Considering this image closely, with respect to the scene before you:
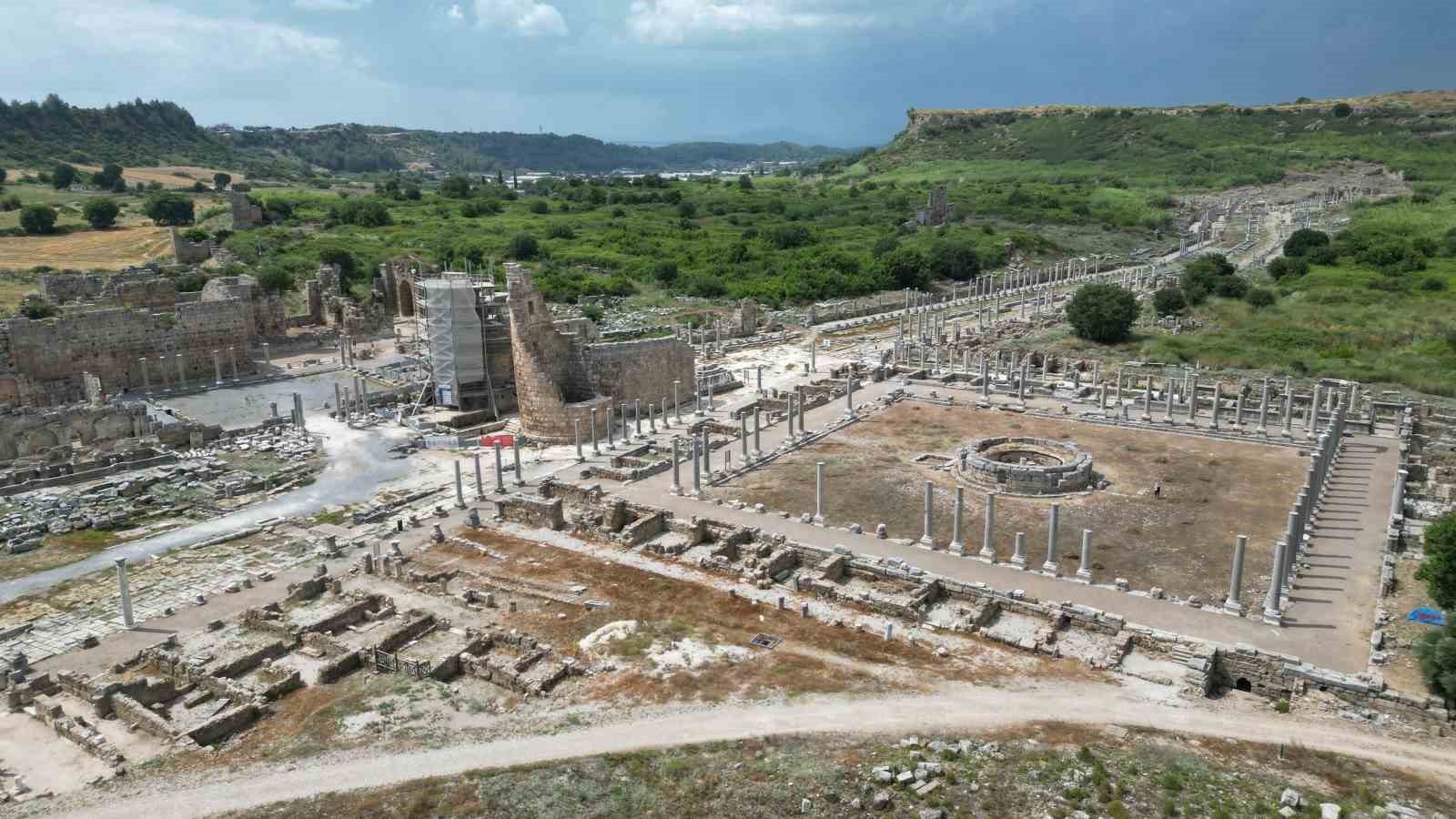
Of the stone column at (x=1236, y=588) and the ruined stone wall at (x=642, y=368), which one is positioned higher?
the ruined stone wall at (x=642, y=368)

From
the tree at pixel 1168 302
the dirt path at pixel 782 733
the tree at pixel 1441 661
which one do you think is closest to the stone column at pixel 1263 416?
the tree at pixel 1441 661

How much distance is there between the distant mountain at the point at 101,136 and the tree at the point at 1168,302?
12799cm

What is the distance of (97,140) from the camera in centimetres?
14275

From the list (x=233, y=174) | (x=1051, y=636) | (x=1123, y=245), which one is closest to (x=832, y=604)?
(x=1051, y=636)

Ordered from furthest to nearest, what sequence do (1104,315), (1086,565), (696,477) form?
(1104,315), (696,477), (1086,565)

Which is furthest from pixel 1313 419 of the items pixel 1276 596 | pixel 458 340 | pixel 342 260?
pixel 342 260

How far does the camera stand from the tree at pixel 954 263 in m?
76.9

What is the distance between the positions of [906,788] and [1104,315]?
40.9 m

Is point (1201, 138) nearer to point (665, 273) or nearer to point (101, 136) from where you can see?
point (665, 273)

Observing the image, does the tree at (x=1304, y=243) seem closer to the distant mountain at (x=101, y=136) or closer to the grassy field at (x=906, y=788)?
the grassy field at (x=906, y=788)

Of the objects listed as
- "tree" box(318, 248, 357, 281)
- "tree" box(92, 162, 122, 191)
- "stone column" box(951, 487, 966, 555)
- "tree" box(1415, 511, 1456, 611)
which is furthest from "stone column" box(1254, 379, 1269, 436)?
"tree" box(92, 162, 122, 191)

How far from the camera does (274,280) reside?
211 feet

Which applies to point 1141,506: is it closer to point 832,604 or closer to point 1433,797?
point 832,604

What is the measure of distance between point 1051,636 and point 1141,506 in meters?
8.98
